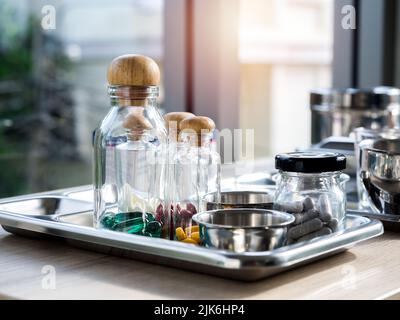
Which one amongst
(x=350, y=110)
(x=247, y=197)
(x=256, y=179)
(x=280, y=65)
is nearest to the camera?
(x=247, y=197)

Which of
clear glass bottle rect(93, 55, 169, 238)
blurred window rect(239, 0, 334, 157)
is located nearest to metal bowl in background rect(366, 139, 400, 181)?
clear glass bottle rect(93, 55, 169, 238)

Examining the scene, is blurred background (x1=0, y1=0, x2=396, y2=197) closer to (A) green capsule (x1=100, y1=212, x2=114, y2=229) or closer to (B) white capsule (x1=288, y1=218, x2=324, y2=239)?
(A) green capsule (x1=100, y1=212, x2=114, y2=229)

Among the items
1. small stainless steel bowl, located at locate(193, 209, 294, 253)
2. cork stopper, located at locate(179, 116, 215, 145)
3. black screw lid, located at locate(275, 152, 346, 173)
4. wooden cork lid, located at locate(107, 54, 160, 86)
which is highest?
wooden cork lid, located at locate(107, 54, 160, 86)

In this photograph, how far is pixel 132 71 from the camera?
0.92m

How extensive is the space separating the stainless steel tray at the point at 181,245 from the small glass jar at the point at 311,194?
3cm

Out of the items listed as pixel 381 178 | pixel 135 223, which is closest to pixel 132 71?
pixel 135 223

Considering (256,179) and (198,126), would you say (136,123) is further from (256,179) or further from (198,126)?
(256,179)

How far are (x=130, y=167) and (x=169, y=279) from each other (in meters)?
0.21

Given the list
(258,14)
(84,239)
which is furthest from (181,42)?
(84,239)

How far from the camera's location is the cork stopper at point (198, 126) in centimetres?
95

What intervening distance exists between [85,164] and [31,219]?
119 cm

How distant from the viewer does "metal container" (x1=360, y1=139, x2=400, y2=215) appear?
1.08m

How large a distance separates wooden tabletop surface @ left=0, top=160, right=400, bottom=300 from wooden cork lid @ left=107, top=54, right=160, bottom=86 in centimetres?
21
